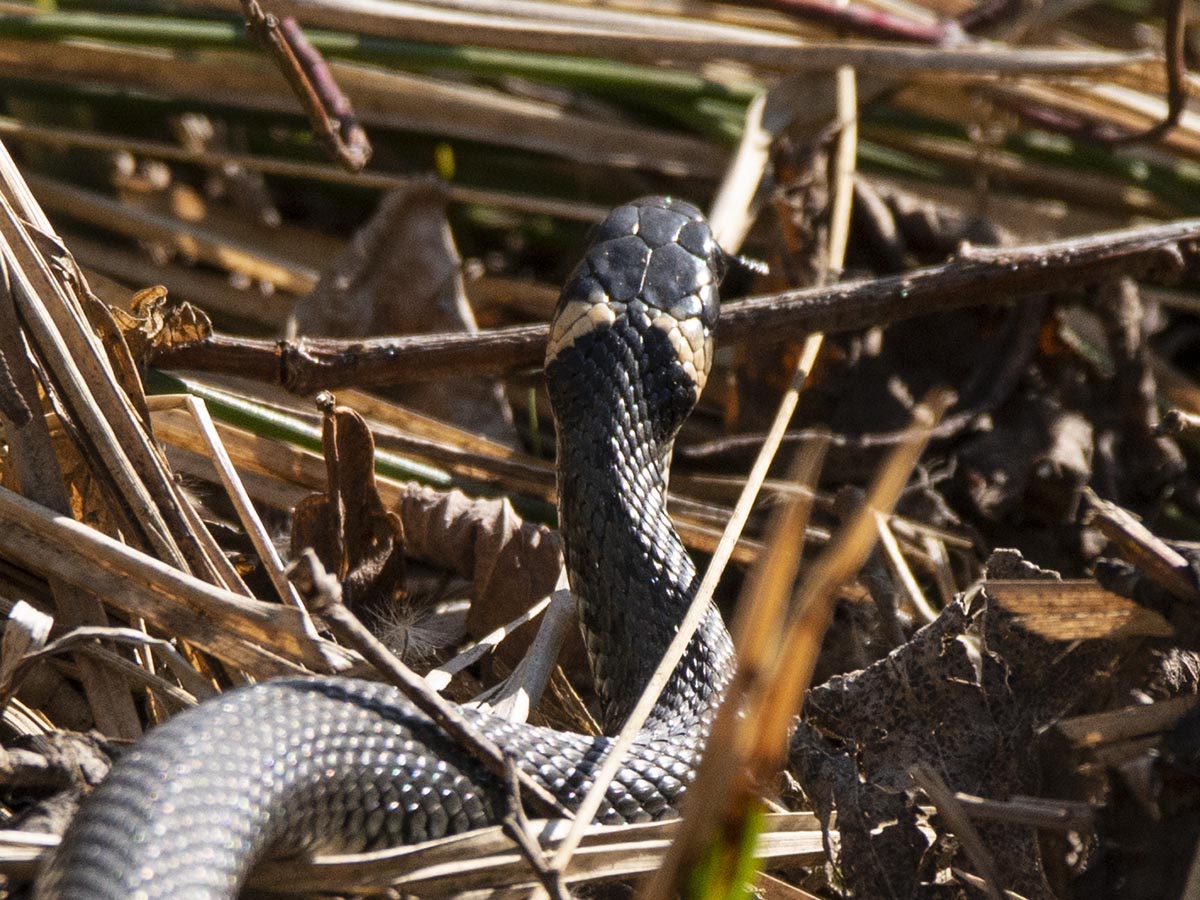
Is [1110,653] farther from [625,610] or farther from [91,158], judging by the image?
[91,158]

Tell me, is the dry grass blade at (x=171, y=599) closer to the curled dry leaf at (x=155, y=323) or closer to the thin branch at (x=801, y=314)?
the curled dry leaf at (x=155, y=323)

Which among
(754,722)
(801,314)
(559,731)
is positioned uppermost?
(801,314)

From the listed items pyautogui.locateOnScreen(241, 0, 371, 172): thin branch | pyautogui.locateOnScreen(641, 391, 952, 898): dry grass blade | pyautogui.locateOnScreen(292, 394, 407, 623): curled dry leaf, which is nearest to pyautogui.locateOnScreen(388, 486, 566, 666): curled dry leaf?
pyautogui.locateOnScreen(292, 394, 407, 623): curled dry leaf

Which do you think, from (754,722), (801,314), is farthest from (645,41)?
(754,722)

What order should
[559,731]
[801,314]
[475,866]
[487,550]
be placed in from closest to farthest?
[475,866]
[559,731]
[487,550]
[801,314]

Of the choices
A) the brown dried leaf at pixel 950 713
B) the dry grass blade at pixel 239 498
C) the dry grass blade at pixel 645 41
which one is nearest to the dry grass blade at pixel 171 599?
the dry grass blade at pixel 239 498

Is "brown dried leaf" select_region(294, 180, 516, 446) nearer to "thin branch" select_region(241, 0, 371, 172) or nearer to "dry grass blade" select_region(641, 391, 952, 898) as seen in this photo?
"thin branch" select_region(241, 0, 371, 172)

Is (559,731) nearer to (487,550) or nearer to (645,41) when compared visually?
(487,550)
